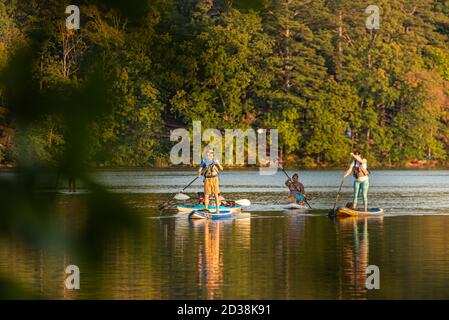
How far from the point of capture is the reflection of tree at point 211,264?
1276 centimetres

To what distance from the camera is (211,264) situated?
15.4 m

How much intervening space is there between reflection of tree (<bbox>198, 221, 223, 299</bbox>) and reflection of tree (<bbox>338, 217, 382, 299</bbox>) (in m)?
1.37

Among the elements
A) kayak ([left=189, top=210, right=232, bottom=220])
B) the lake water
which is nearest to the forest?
kayak ([left=189, top=210, right=232, bottom=220])

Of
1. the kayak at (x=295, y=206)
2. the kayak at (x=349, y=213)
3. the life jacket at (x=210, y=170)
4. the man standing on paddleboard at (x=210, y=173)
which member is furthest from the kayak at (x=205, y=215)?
the kayak at (x=295, y=206)

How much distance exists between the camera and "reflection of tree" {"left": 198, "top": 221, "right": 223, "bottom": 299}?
41.9 ft

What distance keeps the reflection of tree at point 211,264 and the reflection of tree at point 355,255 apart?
1366 mm

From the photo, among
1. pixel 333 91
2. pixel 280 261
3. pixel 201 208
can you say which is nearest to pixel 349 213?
pixel 201 208

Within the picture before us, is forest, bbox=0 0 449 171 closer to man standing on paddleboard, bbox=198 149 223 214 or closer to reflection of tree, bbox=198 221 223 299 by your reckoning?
man standing on paddleboard, bbox=198 149 223 214

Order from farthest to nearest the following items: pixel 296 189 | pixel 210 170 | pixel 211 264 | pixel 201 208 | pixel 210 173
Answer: pixel 296 189, pixel 201 208, pixel 210 170, pixel 210 173, pixel 211 264

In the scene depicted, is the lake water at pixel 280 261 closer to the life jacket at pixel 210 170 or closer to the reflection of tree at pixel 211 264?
the reflection of tree at pixel 211 264

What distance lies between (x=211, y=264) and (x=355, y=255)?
243 centimetres

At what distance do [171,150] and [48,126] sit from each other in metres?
76.7

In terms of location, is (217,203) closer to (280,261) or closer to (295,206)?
(295,206)

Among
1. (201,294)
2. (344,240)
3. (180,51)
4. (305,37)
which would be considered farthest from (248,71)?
(180,51)
